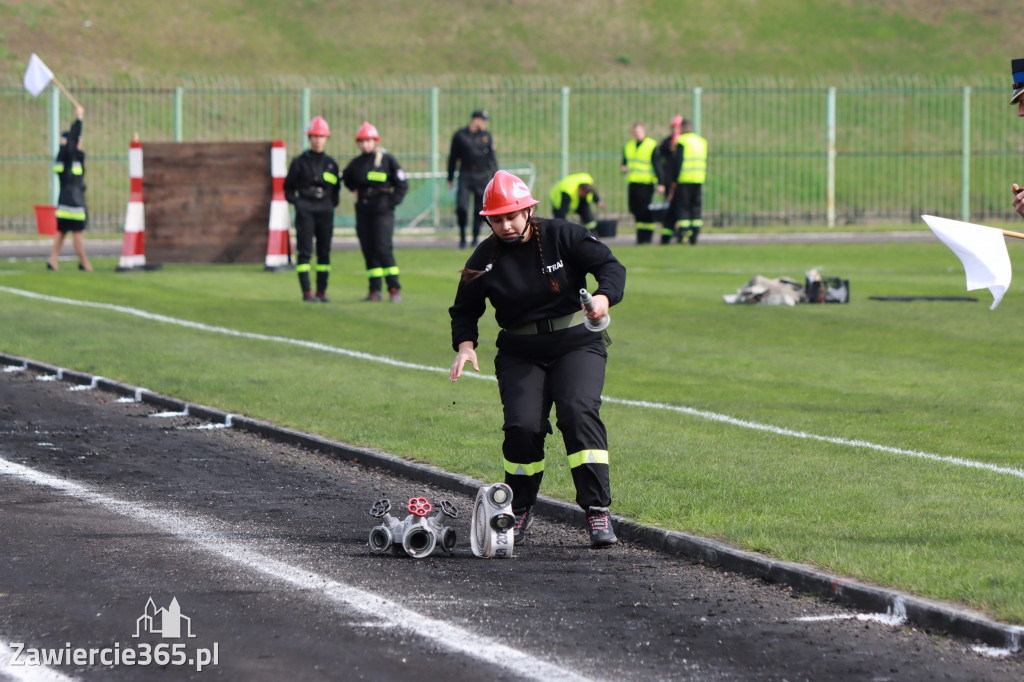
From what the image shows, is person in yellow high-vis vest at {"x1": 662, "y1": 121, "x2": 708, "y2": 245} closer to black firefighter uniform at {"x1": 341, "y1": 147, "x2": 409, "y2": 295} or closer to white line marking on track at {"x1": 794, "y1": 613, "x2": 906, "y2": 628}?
black firefighter uniform at {"x1": 341, "y1": 147, "x2": 409, "y2": 295}

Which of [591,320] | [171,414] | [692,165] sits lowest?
[171,414]

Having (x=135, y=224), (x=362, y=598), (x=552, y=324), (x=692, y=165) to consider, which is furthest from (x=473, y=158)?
(x=362, y=598)

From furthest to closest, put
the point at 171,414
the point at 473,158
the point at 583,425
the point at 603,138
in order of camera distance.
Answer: the point at 603,138, the point at 473,158, the point at 171,414, the point at 583,425

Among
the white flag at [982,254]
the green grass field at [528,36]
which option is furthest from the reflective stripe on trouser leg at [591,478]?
the green grass field at [528,36]

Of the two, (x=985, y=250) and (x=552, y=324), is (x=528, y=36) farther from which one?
(x=985, y=250)

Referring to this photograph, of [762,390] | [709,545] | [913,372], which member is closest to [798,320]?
[913,372]

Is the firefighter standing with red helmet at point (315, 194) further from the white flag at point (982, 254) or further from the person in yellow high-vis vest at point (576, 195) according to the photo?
the white flag at point (982, 254)

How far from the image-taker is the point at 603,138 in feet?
173

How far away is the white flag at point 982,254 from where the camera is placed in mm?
7004

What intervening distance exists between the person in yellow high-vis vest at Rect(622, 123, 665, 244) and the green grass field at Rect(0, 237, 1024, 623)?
570 cm

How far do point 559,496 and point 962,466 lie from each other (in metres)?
2.36

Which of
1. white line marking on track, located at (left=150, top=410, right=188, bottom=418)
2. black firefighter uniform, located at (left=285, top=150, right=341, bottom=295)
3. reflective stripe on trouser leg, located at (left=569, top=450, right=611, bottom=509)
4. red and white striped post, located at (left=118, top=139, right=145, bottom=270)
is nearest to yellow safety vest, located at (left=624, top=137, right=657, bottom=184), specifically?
red and white striped post, located at (left=118, top=139, right=145, bottom=270)

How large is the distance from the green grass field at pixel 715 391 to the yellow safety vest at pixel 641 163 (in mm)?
5689

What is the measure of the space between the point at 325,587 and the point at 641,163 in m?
22.2
